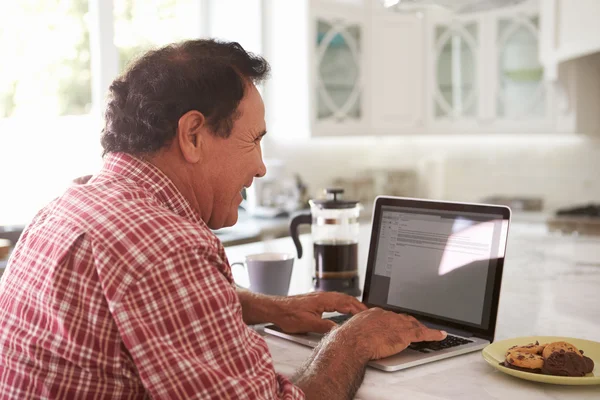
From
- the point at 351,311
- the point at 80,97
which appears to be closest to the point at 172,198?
the point at 351,311

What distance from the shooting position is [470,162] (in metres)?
5.41

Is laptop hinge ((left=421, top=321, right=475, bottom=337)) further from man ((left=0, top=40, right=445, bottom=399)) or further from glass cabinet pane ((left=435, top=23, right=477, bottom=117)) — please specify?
glass cabinet pane ((left=435, top=23, right=477, bottom=117))

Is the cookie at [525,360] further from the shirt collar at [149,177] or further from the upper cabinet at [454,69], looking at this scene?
the upper cabinet at [454,69]

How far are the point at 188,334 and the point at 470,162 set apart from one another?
184 inches

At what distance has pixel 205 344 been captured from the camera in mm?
991

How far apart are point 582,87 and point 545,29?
71 cm

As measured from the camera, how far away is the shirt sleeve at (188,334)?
3.12ft

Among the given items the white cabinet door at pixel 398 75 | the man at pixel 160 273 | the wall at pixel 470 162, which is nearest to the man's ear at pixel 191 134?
the man at pixel 160 273

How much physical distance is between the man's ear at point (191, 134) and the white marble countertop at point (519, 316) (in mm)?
414

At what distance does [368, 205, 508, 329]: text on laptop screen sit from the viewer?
1419 mm

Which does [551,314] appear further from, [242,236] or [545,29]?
[545,29]

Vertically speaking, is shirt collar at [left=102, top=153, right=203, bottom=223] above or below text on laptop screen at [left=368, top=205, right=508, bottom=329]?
above

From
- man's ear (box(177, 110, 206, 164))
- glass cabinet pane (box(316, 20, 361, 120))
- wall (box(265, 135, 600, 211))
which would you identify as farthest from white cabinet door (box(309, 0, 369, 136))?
man's ear (box(177, 110, 206, 164))

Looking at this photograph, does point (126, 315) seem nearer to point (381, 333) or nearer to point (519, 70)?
point (381, 333)
